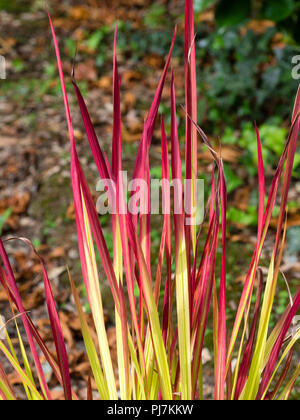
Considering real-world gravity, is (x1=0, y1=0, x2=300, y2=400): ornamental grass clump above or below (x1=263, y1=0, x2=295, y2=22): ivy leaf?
below

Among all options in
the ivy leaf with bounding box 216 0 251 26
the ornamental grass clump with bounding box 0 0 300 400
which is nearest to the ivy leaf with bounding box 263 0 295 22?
the ivy leaf with bounding box 216 0 251 26

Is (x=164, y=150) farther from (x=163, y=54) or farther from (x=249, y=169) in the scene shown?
(x=163, y=54)

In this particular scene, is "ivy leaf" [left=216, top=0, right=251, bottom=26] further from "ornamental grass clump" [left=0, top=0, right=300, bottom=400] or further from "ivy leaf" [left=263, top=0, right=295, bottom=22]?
"ornamental grass clump" [left=0, top=0, right=300, bottom=400]

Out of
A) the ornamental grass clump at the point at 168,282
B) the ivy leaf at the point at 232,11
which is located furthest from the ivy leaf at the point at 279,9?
the ornamental grass clump at the point at 168,282

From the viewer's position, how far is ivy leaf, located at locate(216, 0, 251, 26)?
1.73m

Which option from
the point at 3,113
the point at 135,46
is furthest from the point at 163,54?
the point at 3,113

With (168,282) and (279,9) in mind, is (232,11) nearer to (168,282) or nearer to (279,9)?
(279,9)

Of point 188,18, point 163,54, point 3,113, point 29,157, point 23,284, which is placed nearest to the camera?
point 188,18

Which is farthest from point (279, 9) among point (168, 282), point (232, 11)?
point (168, 282)

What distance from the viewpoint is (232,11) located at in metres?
1.74

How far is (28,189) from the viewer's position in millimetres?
2293

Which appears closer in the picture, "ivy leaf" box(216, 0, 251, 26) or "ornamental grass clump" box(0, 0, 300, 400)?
"ornamental grass clump" box(0, 0, 300, 400)

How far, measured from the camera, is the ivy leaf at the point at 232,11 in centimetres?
173

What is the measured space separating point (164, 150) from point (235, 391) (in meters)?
0.48
